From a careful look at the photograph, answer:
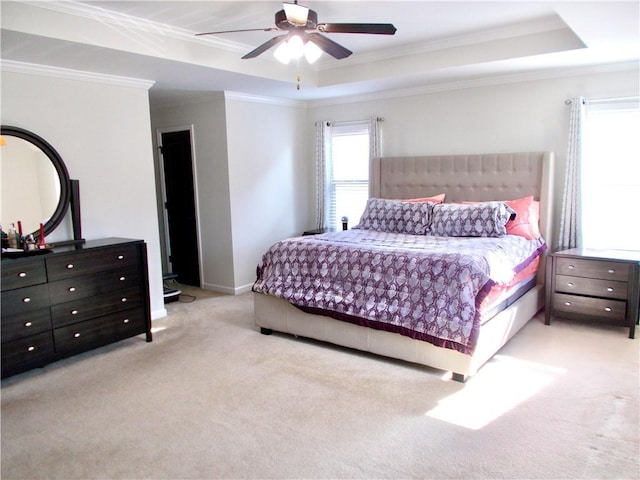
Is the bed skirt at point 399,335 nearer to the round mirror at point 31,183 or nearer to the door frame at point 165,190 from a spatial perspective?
the round mirror at point 31,183

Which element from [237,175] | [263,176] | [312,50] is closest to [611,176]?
[312,50]

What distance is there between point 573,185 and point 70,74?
15.8 feet

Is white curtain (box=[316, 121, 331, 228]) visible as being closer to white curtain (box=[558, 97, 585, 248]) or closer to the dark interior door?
the dark interior door

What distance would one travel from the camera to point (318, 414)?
2873 millimetres

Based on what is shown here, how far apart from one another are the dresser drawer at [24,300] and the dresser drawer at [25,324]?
35 mm

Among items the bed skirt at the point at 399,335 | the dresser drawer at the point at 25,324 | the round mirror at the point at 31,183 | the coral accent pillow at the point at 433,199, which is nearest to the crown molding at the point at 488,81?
the coral accent pillow at the point at 433,199

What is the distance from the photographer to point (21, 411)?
2.98 meters

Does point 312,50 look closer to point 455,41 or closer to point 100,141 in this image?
point 455,41

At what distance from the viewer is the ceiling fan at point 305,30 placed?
9.68ft

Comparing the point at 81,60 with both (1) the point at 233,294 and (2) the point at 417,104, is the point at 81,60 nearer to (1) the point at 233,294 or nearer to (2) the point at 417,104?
(1) the point at 233,294

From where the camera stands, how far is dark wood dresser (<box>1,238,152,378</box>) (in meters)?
3.24

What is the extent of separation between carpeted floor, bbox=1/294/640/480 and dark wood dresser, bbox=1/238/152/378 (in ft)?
0.71

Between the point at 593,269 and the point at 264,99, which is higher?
the point at 264,99

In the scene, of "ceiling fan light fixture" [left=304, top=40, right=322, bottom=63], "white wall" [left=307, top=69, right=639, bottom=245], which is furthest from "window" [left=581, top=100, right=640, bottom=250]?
"ceiling fan light fixture" [left=304, top=40, right=322, bottom=63]
